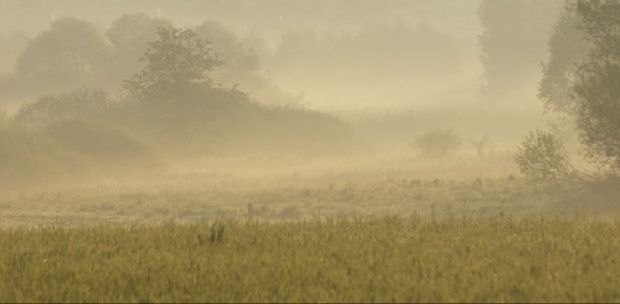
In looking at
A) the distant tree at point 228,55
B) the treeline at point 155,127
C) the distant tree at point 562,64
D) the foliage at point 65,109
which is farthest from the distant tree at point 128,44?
the distant tree at point 562,64

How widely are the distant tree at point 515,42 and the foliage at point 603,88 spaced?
71156mm

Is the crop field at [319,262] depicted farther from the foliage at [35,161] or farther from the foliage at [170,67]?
the foliage at [170,67]

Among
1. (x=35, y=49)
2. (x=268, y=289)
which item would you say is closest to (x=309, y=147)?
(x=35, y=49)

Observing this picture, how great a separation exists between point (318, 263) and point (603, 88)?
19891 mm

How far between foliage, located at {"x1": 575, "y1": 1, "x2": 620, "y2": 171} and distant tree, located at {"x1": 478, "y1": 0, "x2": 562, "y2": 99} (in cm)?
7116

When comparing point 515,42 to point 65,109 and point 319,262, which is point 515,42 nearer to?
point 65,109

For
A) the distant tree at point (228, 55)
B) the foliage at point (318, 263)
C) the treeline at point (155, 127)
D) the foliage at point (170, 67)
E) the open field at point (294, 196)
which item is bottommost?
the foliage at point (318, 263)

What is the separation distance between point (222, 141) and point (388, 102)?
3085 inches

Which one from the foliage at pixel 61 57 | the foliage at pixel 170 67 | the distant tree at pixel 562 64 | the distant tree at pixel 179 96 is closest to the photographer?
the distant tree at pixel 562 64

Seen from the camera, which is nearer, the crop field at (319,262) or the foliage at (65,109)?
the crop field at (319,262)

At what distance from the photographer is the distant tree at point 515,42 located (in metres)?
97.1

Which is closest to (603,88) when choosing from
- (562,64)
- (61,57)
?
(562,64)

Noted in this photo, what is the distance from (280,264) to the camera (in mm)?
9547

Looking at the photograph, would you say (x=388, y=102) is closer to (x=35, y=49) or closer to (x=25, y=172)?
(x=35, y=49)
